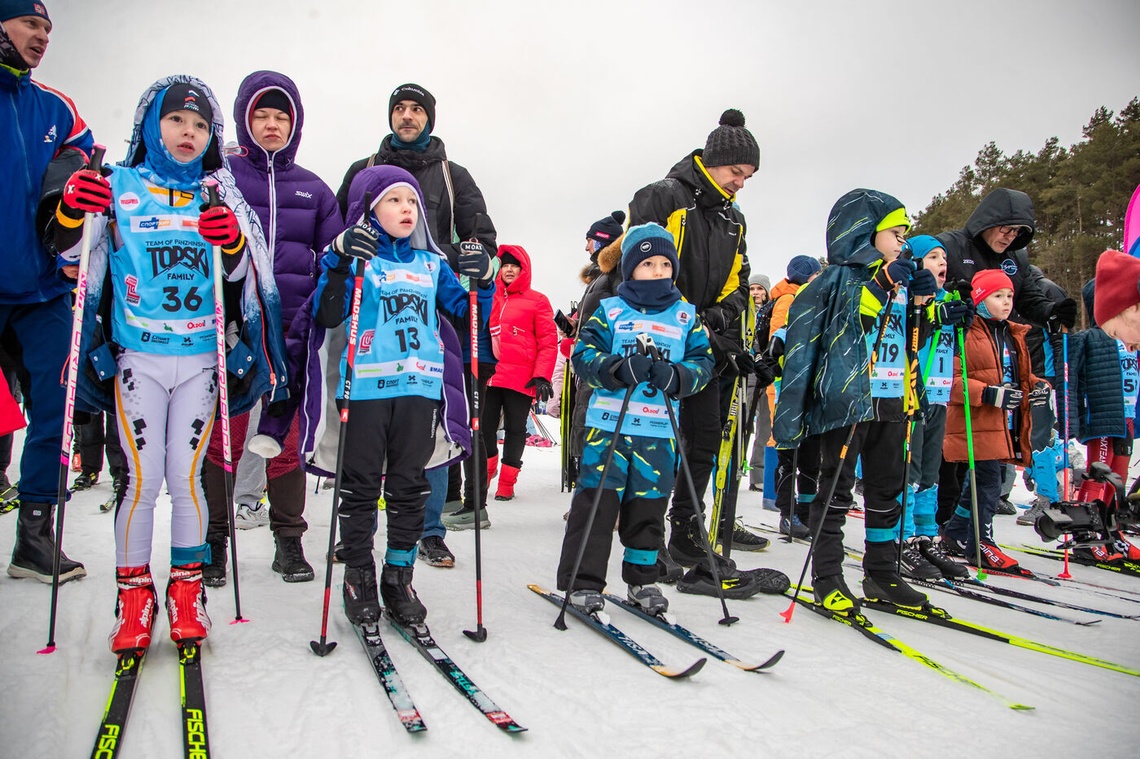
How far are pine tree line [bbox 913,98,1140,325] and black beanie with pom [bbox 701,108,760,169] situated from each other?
19956mm

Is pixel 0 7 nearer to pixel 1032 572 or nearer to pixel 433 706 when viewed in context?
pixel 433 706

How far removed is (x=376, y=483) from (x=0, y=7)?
2.92 metres

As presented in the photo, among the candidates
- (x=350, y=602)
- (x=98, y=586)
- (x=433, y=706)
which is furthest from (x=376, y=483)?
(x=98, y=586)

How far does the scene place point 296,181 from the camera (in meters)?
4.28

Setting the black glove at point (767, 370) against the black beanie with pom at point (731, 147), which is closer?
the black beanie with pom at point (731, 147)

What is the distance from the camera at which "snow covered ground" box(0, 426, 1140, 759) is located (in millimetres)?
2316

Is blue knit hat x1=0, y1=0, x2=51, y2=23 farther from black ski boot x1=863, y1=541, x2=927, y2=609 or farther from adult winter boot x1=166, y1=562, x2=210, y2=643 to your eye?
black ski boot x1=863, y1=541, x2=927, y2=609

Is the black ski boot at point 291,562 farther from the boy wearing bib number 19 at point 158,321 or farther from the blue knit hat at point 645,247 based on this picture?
the blue knit hat at point 645,247

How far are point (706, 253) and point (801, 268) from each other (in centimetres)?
351

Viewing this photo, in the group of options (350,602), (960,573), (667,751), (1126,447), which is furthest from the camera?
(1126,447)

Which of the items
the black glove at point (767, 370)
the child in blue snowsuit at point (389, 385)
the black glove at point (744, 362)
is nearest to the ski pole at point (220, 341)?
the child in blue snowsuit at point (389, 385)

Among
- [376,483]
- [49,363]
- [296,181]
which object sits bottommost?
[376,483]

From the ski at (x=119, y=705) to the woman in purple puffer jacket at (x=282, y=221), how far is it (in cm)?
129

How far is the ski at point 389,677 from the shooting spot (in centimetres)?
237
